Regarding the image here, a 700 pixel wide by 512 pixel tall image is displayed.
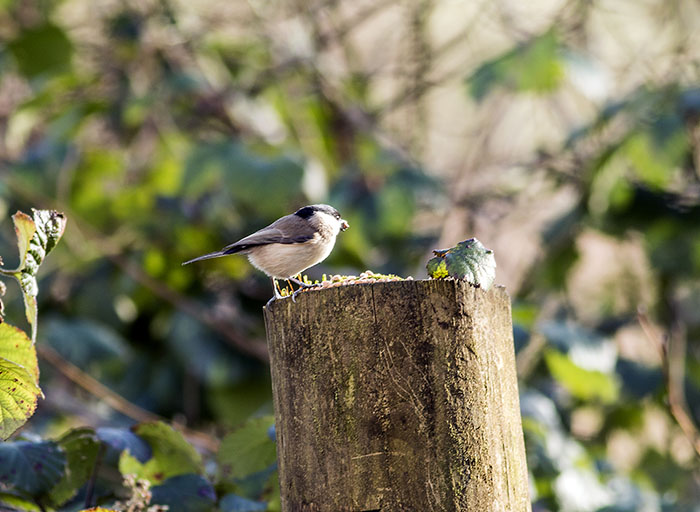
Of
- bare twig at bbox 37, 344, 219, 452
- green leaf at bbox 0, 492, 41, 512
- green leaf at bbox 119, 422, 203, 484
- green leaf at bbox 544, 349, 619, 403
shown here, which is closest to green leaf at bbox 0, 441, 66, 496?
green leaf at bbox 0, 492, 41, 512

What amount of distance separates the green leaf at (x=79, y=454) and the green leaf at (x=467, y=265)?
41.5 inches

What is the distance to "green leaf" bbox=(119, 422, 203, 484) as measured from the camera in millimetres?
2145

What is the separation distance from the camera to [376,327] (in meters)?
1.44

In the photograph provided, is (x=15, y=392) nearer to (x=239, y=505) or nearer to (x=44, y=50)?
(x=239, y=505)

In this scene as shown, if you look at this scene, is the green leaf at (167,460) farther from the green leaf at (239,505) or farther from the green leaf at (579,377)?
the green leaf at (579,377)

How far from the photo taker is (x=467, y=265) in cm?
152

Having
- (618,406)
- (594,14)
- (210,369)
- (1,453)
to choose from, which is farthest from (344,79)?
(1,453)

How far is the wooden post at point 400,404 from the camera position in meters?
1.42

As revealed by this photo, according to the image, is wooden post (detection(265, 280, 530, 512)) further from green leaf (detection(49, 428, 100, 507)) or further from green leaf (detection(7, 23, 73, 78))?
green leaf (detection(7, 23, 73, 78))

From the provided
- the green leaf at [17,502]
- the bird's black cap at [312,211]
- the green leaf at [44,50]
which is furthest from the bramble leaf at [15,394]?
the green leaf at [44,50]

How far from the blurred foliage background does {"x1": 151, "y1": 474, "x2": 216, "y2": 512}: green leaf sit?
174 cm

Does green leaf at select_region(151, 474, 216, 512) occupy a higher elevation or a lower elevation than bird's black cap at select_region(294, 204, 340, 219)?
lower

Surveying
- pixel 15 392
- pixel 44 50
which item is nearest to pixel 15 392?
pixel 15 392

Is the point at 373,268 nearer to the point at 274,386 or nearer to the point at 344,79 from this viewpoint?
the point at 344,79
